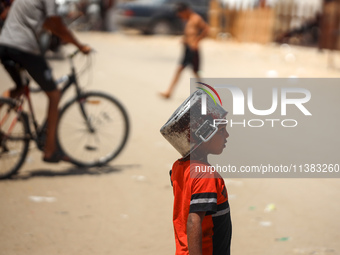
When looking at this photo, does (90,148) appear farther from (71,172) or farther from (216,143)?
(216,143)

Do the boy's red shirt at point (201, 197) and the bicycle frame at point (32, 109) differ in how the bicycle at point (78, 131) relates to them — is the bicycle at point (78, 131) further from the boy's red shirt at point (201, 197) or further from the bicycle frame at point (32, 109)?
the boy's red shirt at point (201, 197)

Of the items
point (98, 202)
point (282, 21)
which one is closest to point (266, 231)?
point (98, 202)

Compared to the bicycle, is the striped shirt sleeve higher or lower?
higher

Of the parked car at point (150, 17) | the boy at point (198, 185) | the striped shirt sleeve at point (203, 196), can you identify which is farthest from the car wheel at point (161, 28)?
the striped shirt sleeve at point (203, 196)

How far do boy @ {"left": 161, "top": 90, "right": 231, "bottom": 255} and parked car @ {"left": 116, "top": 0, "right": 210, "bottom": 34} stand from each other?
21123mm

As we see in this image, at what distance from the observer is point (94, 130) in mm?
6270

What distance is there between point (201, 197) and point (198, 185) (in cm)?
5

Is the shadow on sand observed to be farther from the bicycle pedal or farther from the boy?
the boy

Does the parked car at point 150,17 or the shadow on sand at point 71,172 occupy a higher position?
the shadow on sand at point 71,172

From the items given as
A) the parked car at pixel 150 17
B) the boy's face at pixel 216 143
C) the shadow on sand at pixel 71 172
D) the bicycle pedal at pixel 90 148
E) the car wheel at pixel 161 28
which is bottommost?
the car wheel at pixel 161 28

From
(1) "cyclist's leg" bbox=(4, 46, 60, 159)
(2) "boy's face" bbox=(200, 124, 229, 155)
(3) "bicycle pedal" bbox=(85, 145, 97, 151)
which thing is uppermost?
(2) "boy's face" bbox=(200, 124, 229, 155)

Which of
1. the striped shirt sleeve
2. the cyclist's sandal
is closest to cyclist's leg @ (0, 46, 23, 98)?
the cyclist's sandal

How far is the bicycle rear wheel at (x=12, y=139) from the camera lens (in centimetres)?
571

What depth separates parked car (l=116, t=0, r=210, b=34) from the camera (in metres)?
23.3
